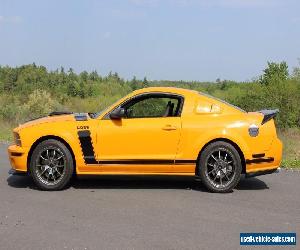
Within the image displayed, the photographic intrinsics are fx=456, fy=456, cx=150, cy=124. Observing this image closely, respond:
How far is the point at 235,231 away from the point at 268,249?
570 mm

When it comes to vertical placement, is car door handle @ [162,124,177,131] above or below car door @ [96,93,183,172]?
above

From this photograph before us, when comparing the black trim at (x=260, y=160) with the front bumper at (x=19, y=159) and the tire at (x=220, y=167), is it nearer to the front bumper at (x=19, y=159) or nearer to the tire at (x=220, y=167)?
the tire at (x=220, y=167)

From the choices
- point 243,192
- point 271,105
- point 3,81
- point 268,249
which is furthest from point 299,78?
point 3,81

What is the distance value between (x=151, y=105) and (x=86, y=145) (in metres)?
1.31

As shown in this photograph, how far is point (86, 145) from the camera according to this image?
7.15 meters

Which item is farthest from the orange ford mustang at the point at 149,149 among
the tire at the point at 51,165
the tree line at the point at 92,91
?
the tree line at the point at 92,91

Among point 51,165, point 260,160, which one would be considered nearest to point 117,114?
point 51,165

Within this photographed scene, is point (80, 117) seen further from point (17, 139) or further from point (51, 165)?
point (17, 139)

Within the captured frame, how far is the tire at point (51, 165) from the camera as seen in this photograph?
7.11 meters

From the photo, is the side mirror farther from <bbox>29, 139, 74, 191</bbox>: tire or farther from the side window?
<bbox>29, 139, 74, 191</bbox>: tire

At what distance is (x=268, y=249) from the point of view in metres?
4.59

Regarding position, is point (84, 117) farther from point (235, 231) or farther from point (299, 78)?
point (299, 78)

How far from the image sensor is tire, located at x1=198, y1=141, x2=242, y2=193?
709cm

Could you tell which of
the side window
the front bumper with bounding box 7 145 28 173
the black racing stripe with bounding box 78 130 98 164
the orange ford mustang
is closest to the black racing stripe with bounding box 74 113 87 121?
the orange ford mustang
